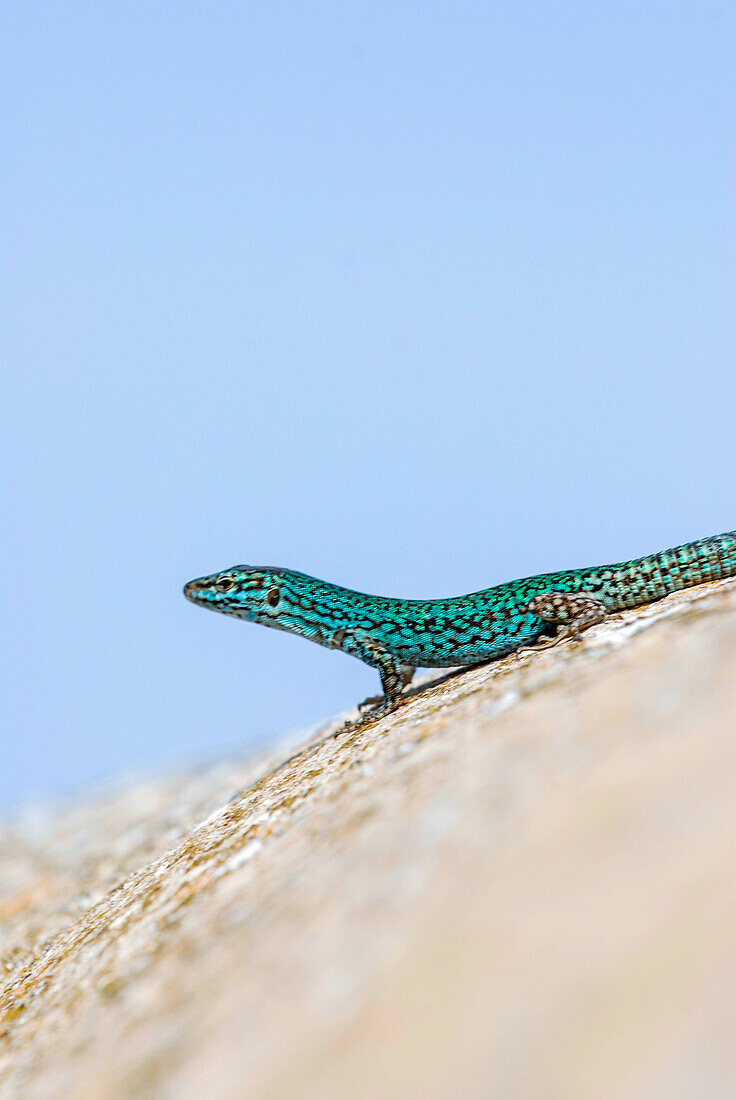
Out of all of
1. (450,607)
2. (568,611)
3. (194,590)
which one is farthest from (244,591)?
(568,611)

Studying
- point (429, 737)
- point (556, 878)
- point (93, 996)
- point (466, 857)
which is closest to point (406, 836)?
point (466, 857)

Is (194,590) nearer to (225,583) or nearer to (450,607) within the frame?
(225,583)

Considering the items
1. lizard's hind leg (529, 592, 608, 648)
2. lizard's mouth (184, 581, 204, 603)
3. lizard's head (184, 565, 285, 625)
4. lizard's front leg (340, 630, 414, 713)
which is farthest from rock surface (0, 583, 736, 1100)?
lizard's mouth (184, 581, 204, 603)


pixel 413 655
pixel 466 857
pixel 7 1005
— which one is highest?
pixel 413 655

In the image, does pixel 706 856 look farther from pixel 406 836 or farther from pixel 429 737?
pixel 429 737

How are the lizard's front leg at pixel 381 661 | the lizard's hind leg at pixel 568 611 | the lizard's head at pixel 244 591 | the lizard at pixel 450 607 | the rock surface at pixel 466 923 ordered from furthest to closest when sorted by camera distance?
the lizard's head at pixel 244 591, the lizard's front leg at pixel 381 661, the lizard at pixel 450 607, the lizard's hind leg at pixel 568 611, the rock surface at pixel 466 923

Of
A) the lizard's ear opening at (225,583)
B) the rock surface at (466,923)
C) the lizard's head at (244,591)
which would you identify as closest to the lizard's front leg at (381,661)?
the lizard's head at (244,591)

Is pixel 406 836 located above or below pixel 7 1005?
above

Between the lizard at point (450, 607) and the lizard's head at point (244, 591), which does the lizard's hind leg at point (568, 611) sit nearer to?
the lizard at point (450, 607)
